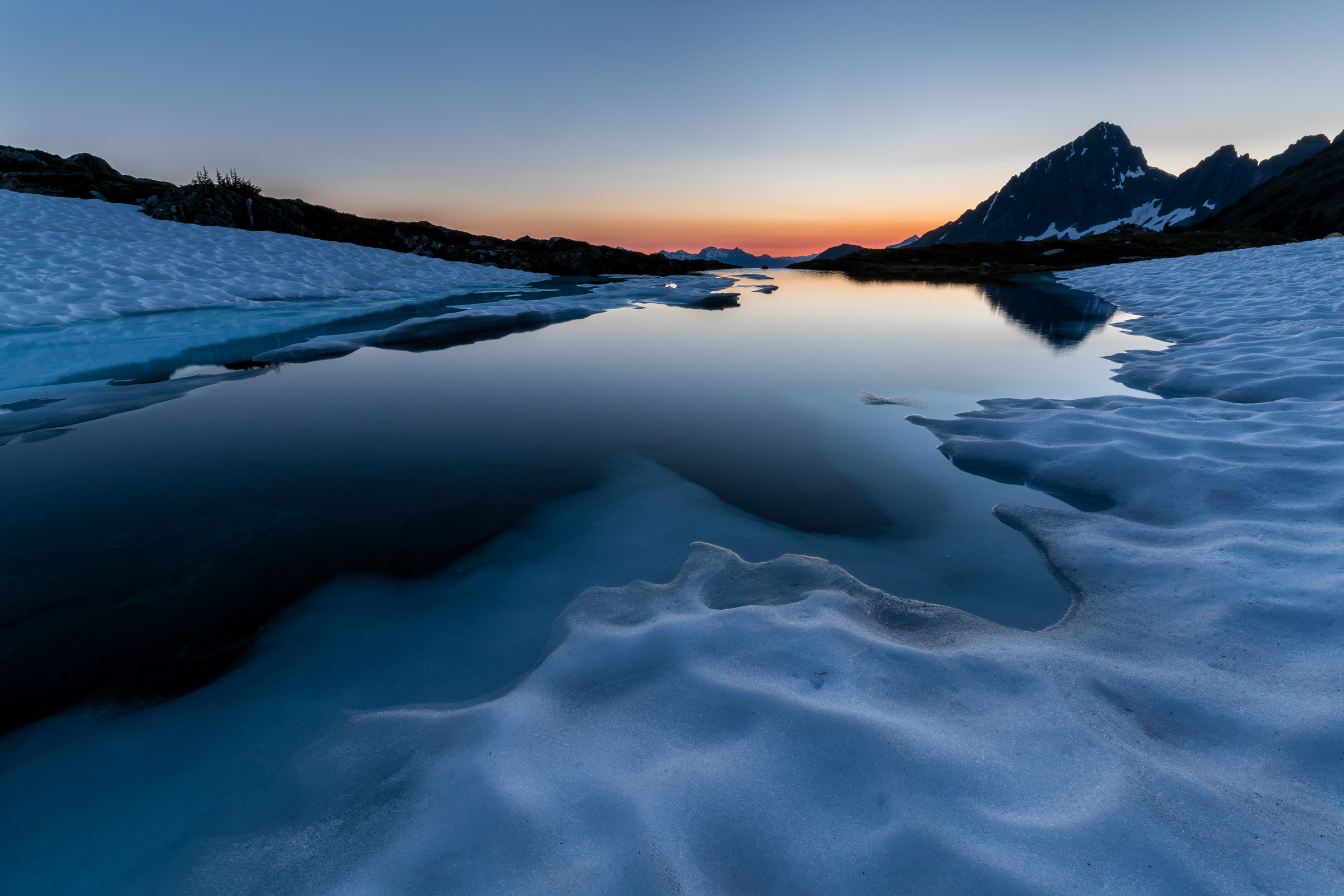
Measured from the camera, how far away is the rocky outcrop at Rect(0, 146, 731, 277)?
1473 inches

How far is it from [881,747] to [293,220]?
6198 centimetres

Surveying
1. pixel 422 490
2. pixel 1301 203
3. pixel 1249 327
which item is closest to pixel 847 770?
pixel 422 490

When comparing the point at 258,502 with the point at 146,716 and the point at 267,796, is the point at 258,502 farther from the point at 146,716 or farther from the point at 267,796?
the point at 267,796

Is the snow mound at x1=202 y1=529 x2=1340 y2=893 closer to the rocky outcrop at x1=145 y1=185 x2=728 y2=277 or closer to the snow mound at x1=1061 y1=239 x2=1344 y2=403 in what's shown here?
the snow mound at x1=1061 y1=239 x2=1344 y2=403

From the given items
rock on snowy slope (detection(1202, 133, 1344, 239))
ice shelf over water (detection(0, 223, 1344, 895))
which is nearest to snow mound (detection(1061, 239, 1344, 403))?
ice shelf over water (detection(0, 223, 1344, 895))

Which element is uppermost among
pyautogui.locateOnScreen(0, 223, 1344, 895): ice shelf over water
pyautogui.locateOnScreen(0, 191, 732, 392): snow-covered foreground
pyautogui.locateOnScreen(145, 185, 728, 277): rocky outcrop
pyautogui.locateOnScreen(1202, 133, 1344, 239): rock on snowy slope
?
pyautogui.locateOnScreen(1202, 133, 1344, 239): rock on snowy slope

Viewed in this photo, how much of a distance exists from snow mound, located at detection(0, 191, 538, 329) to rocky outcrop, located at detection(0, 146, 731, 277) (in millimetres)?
6130

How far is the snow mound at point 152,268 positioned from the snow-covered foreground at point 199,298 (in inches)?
2.9

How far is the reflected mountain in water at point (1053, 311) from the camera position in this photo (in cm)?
1752

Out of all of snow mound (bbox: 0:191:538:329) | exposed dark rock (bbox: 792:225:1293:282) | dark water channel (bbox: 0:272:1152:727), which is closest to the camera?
dark water channel (bbox: 0:272:1152:727)

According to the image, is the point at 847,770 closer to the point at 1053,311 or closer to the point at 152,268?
the point at 152,268

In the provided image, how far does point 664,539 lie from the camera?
5.05 m

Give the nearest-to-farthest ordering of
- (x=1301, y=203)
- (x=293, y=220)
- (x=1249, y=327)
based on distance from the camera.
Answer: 1. (x=1249, y=327)
2. (x=293, y=220)
3. (x=1301, y=203)

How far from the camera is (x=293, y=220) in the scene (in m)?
45.9
